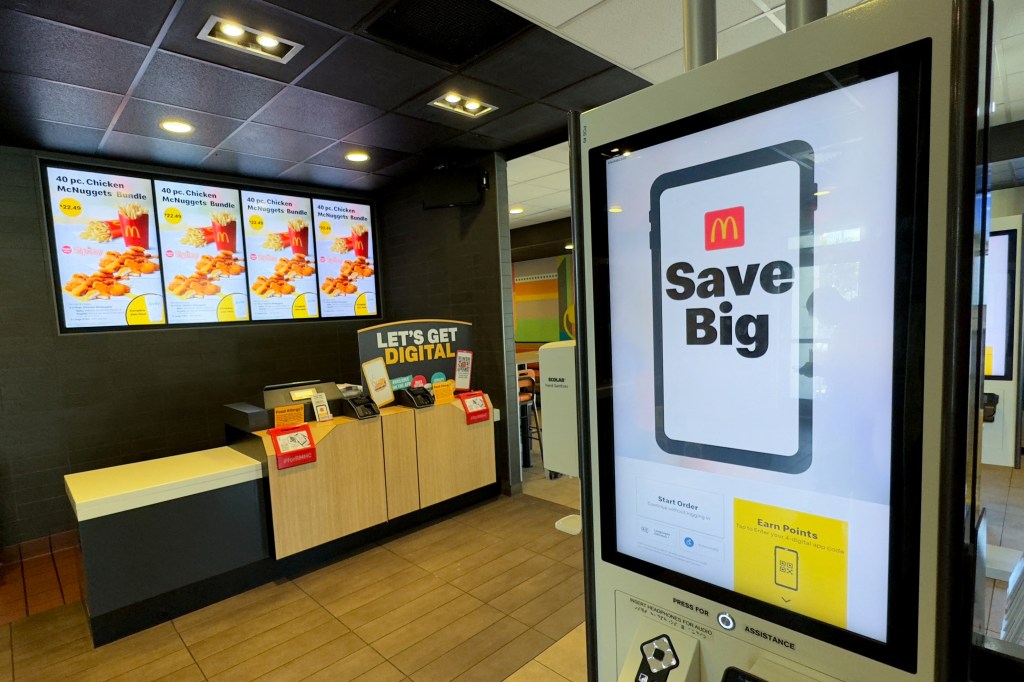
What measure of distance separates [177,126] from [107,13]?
144cm

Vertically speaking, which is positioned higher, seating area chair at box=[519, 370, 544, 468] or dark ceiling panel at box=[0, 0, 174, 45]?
dark ceiling panel at box=[0, 0, 174, 45]

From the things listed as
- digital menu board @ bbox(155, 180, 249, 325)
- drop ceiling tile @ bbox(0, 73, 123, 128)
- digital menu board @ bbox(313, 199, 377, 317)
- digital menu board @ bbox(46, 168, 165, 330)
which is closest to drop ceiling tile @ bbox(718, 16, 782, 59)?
drop ceiling tile @ bbox(0, 73, 123, 128)

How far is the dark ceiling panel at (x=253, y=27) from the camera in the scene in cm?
226

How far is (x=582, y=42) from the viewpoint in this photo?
2.73 meters

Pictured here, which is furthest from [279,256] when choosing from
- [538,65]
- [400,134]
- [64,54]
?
[538,65]

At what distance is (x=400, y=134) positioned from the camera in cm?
395

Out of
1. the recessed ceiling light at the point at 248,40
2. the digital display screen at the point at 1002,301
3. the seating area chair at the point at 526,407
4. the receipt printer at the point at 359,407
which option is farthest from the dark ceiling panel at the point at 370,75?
the digital display screen at the point at 1002,301

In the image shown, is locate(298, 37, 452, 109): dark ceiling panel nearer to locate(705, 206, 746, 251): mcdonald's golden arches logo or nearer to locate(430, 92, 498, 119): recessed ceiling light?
locate(430, 92, 498, 119): recessed ceiling light

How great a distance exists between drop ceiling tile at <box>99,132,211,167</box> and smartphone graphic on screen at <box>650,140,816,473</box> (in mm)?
4290

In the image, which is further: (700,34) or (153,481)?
(153,481)

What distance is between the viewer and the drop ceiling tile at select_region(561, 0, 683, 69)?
2400 millimetres

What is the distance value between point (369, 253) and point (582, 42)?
367 centimetres

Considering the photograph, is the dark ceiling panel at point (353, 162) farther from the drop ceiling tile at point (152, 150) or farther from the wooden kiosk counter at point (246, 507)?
the wooden kiosk counter at point (246, 507)

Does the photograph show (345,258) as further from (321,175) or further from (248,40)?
(248,40)
